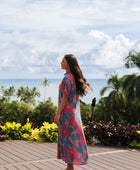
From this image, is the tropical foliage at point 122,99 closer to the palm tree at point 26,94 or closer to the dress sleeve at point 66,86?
the dress sleeve at point 66,86

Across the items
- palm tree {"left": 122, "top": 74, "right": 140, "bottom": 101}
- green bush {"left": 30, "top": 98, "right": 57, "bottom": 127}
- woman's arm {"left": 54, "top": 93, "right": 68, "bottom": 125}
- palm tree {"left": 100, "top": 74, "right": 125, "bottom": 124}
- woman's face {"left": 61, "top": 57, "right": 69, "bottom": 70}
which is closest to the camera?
woman's arm {"left": 54, "top": 93, "right": 68, "bottom": 125}

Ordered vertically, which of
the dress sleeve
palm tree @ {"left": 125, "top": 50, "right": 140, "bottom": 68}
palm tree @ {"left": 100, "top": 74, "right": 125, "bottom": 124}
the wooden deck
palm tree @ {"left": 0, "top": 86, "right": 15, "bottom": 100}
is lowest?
the wooden deck

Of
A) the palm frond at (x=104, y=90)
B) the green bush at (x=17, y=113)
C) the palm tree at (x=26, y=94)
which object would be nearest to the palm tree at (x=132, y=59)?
the palm frond at (x=104, y=90)

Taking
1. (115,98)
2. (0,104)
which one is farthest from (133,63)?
(0,104)

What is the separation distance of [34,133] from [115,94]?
20523 mm

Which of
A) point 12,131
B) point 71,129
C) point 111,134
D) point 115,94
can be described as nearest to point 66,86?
point 71,129

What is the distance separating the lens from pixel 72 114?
334cm

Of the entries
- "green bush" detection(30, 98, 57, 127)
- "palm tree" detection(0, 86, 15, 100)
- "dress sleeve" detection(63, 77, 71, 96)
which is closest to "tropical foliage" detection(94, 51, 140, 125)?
"green bush" detection(30, 98, 57, 127)

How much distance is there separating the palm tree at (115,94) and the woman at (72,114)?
67.1 feet

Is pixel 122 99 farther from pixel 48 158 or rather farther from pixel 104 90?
pixel 48 158

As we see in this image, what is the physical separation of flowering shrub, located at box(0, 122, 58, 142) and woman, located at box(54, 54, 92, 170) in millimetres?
2976

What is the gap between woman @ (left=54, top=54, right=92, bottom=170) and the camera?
10.9 ft

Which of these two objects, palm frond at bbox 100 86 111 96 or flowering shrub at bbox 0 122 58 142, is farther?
palm frond at bbox 100 86 111 96

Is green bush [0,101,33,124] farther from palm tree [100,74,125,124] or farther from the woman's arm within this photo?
palm tree [100,74,125,124]
